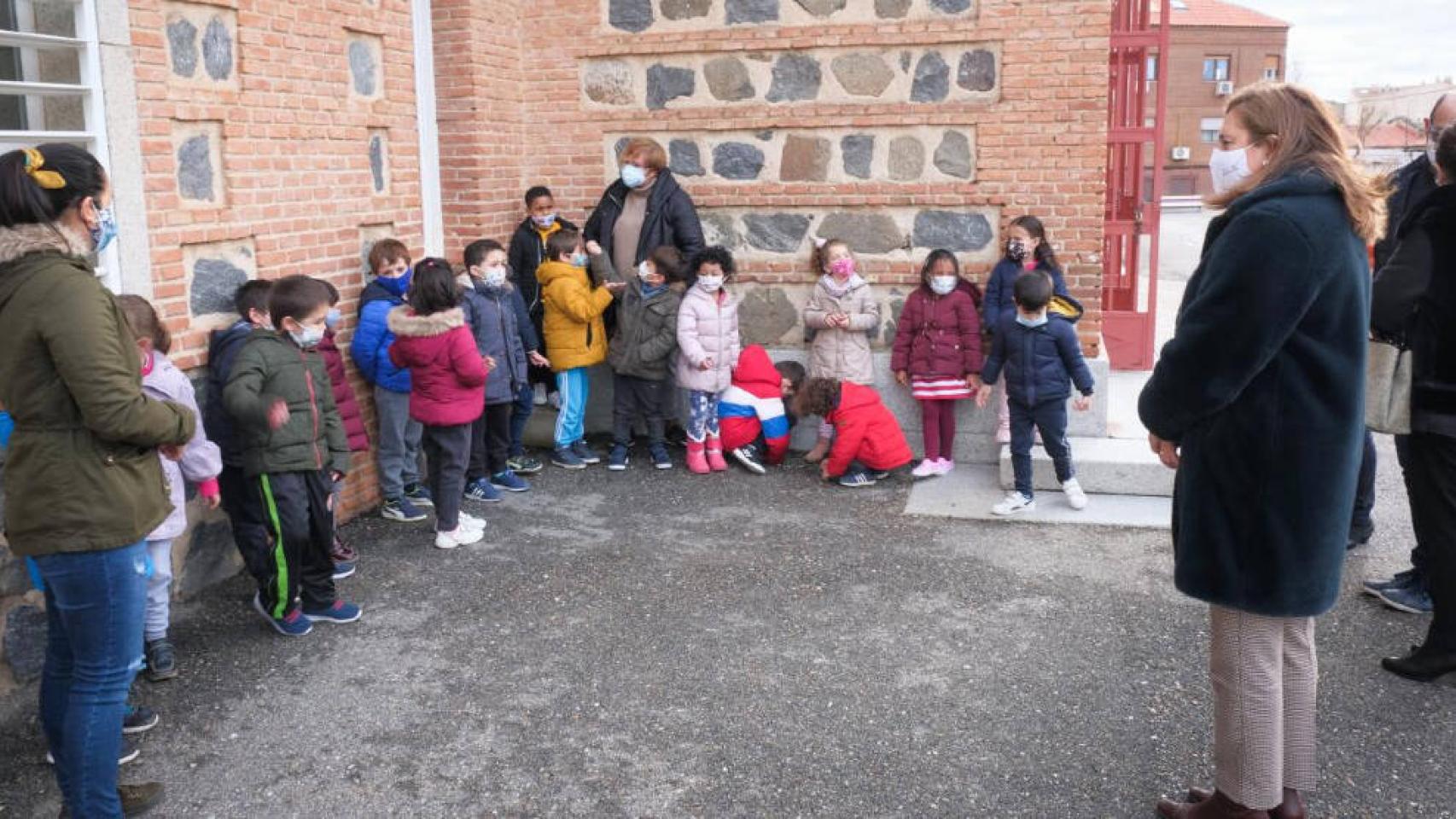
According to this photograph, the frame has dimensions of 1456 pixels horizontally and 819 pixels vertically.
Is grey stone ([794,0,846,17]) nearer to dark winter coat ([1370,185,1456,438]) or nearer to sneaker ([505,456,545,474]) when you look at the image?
sneaker ([505,456,545,474])

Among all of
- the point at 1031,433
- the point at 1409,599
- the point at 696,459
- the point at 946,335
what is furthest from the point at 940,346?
the point at 1409,599

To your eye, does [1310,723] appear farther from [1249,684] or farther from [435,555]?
[435,555]

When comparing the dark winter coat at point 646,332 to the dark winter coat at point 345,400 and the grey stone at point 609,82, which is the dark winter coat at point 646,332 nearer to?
the grey stone at point 609,82

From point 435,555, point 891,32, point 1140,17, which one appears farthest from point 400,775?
point 1140,17

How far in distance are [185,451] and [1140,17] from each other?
719 cm

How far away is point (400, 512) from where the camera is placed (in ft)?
22.0

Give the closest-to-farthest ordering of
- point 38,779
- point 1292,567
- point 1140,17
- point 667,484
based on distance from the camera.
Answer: point 1292,567 < point 38,779 < point 667,484 < point 1140,17

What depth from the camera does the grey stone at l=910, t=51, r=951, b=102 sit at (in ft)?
24.8

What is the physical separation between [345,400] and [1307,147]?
4425 mm

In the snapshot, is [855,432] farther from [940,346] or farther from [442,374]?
[442,374]

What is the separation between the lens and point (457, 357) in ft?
19.8

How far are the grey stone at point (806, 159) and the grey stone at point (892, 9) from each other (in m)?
A: 0.84

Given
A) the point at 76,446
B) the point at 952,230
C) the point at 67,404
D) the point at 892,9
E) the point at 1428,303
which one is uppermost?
the point at 892,9

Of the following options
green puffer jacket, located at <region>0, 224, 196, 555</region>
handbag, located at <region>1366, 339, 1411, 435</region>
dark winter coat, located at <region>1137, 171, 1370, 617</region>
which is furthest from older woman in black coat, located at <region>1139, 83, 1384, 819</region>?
green puffer jacket, located at <region>0, 224, 196, 555</region>
